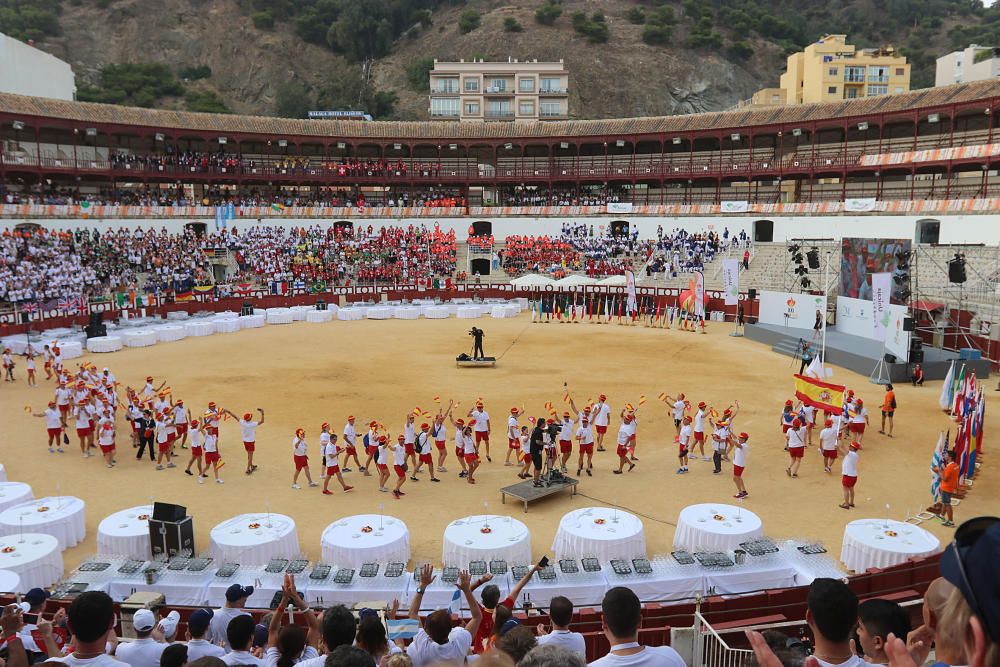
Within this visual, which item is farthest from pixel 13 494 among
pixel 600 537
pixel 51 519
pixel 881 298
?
pixel 881 298

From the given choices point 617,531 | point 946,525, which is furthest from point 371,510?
point 946,525

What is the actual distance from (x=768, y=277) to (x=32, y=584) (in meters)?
40.6

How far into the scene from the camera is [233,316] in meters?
38.4

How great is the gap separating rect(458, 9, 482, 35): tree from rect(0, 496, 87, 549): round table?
107015 mm

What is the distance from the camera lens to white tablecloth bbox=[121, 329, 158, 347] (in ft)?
107

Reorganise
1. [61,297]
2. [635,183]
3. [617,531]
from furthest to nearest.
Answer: [635,183]
[61,297]
[617,531]

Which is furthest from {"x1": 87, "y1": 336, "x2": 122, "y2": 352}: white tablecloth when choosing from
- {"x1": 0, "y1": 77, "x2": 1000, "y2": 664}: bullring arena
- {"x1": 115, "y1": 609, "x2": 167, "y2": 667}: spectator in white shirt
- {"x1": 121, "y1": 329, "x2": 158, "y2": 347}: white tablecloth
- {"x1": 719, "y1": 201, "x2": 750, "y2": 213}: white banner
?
{"x1": 719, "y1": 201, "x2": 750, "y2": 213}: white banner

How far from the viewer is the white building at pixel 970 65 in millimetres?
66125

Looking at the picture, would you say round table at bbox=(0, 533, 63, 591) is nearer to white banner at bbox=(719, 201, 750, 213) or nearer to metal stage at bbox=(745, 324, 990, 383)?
metal stage at bbox=(745, 324, 990, 383)

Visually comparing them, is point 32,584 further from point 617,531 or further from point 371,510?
point 617,531

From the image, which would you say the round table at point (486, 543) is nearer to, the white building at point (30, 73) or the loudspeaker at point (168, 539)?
the loudspeaker at point (168, 539)

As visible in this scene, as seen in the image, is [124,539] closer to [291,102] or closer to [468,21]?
[291,102]

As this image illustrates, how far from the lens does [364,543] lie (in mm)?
11453

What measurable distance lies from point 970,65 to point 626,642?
3363 inches
